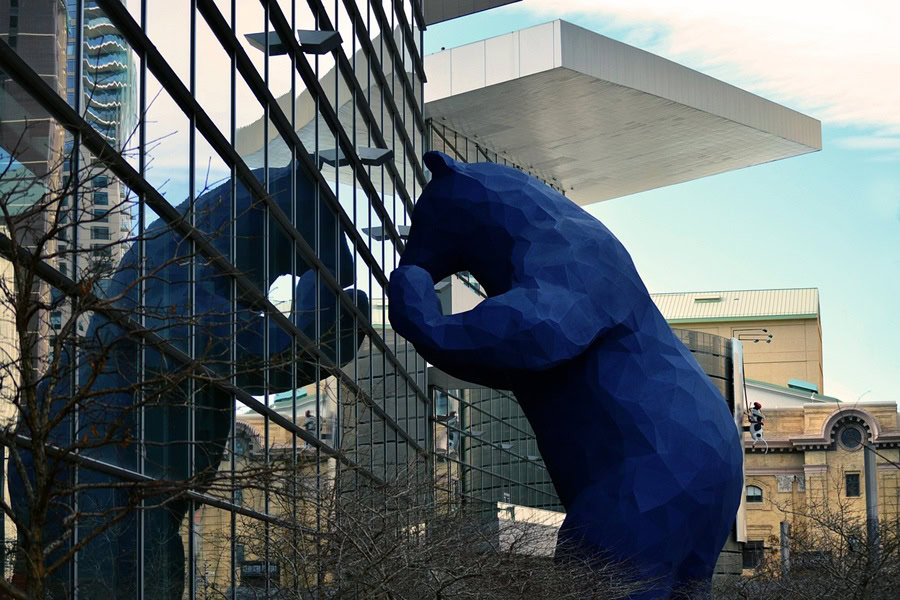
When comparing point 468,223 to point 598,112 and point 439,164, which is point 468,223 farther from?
point 598,112

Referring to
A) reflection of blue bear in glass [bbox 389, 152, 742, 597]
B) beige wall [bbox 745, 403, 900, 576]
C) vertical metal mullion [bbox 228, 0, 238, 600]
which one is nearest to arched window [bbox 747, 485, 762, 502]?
beige wall [bbox 745, 403, 900, 576]

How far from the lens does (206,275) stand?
12.3 m

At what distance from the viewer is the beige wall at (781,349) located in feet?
292

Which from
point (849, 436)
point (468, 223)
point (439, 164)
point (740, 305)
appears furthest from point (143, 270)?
point (740, 305)

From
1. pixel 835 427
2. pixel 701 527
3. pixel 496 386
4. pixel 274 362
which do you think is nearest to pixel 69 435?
pixel 274 362

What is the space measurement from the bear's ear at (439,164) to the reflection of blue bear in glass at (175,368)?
1.83m

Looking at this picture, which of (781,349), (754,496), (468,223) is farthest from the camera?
(781,349)

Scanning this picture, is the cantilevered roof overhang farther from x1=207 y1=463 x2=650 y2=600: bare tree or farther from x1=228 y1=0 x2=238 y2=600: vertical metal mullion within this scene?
x1=207 y1=463 x2=650 y2=600: bare tree

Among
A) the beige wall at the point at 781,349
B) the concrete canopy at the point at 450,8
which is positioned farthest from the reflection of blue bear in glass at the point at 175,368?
the beige wall at the point at 781,349

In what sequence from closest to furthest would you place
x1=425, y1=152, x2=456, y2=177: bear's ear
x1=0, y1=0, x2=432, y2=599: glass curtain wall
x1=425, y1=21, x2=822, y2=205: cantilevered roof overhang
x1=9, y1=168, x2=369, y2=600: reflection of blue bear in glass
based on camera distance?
1. x1=0, y1=0, x2=432, y2=599: glass curtain wall
2. x1=9, y1=168, x2=369, y2=600: reflection of blue bear in glass
3. x1=425, y1=152, x2=456, y2=177: bear's ear
4. x1=425, y1=21, x2=822, y2=205: cantilevered roof overhang

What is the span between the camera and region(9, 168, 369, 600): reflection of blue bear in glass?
26.0 ft

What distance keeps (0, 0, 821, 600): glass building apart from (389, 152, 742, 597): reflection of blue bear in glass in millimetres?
1215

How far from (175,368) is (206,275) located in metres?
1.44

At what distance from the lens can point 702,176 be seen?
41969 mm
